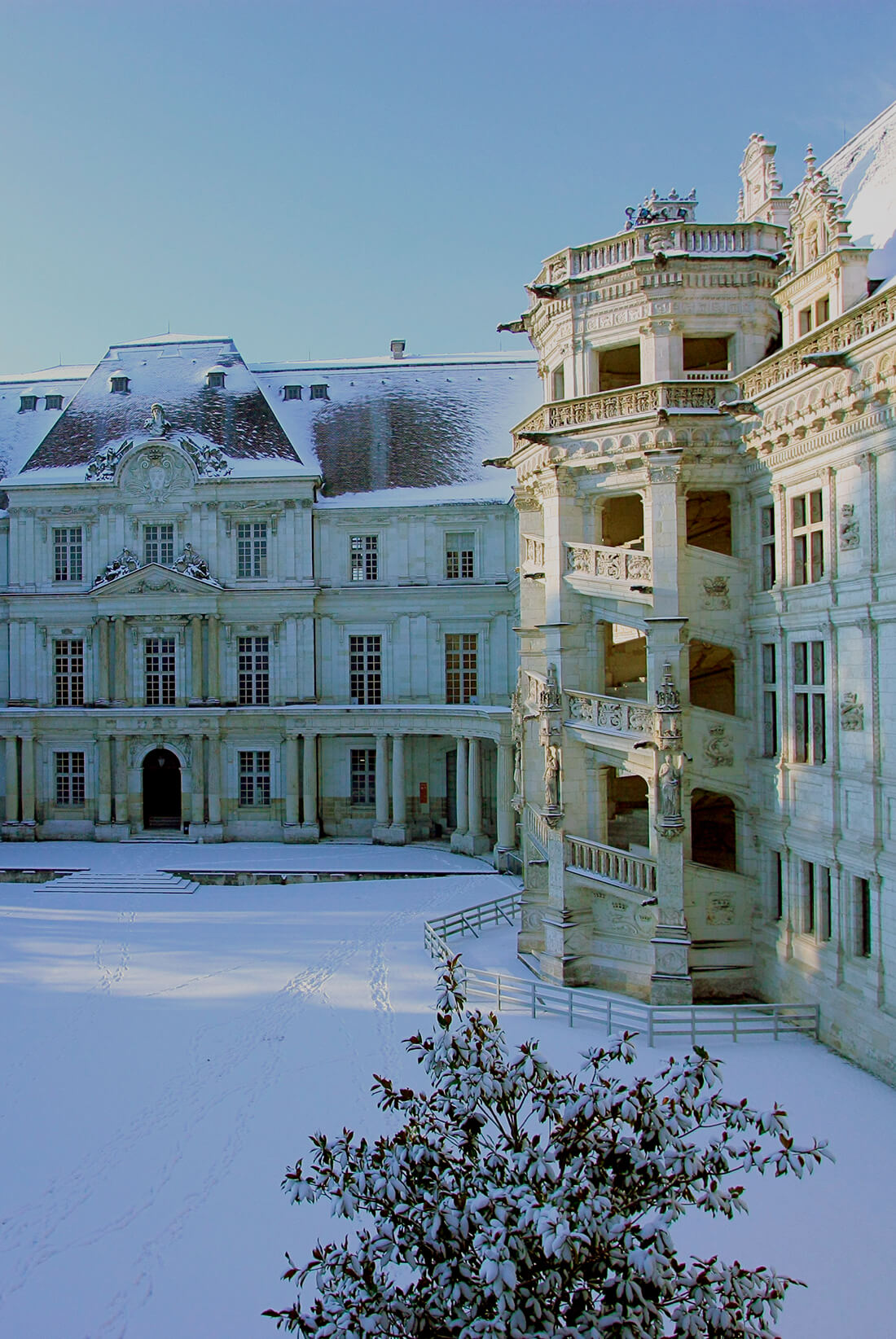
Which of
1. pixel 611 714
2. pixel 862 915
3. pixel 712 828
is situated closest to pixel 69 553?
pixel 611 714

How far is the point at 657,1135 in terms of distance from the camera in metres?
6.68

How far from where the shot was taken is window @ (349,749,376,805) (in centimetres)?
4206

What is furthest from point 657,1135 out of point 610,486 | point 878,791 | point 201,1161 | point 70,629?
point 70,629

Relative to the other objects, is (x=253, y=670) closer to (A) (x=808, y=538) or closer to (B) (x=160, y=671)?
(B) (x=160, y=671)

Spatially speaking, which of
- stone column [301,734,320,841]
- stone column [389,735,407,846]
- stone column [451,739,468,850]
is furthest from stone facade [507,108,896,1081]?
stone column [301,734,320,841]

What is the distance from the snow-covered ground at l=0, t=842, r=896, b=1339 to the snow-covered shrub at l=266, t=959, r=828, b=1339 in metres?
5.73

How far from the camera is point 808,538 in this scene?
746 inches

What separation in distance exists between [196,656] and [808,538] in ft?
94.5

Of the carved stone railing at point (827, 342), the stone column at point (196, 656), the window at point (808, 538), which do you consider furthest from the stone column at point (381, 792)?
the carved stone railing at point (827, 342)

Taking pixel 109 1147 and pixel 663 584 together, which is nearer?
pixel 109 1147

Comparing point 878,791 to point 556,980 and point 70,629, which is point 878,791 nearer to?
point 556,980

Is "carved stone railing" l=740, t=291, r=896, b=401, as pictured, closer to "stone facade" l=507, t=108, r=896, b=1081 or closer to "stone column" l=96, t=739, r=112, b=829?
"stone facade" l=507, t=108, r=896, b=1081

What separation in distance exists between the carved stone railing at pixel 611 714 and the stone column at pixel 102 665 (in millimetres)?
25698

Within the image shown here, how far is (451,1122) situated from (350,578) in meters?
36.0
